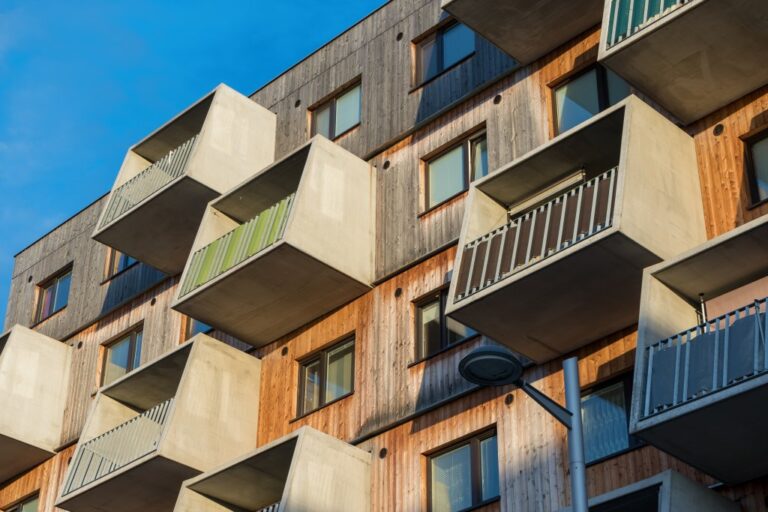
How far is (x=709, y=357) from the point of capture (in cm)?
1966

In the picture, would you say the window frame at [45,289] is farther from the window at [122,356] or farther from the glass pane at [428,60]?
the glass pane at [428,60]

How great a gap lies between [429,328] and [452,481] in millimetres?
3326

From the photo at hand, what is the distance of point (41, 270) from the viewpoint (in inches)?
1581

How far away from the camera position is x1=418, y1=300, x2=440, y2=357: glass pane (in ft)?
87.5

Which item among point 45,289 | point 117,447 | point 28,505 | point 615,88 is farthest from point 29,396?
point 615,88

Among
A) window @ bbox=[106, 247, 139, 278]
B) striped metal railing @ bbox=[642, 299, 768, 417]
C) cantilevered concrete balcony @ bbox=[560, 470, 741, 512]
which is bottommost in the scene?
cantilevered concrete balcony @ bbox=[560, 470, 741, 512]

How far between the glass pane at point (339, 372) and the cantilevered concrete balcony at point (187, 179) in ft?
19.2

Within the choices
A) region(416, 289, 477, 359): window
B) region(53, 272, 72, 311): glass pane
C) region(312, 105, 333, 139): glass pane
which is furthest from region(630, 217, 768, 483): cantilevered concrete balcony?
region(53, 272, 72, 311): glass pane

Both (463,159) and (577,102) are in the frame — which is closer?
(577,102)

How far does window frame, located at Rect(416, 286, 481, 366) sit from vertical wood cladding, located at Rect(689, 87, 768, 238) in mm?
4979

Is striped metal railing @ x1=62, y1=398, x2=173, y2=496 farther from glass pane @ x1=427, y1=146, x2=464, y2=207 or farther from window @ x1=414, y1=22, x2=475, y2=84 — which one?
window @ x1=414, y1=22, x2=475, y2=84

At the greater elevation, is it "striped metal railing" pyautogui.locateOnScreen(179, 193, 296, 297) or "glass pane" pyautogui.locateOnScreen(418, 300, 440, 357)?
"striped metal railing" pyautogui.locateOnScreen(179, 193, 296, 297)

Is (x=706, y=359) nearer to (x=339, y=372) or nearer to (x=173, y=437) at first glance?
(x=339, y=372)

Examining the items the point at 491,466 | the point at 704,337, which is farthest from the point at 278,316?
the point at 704,337
